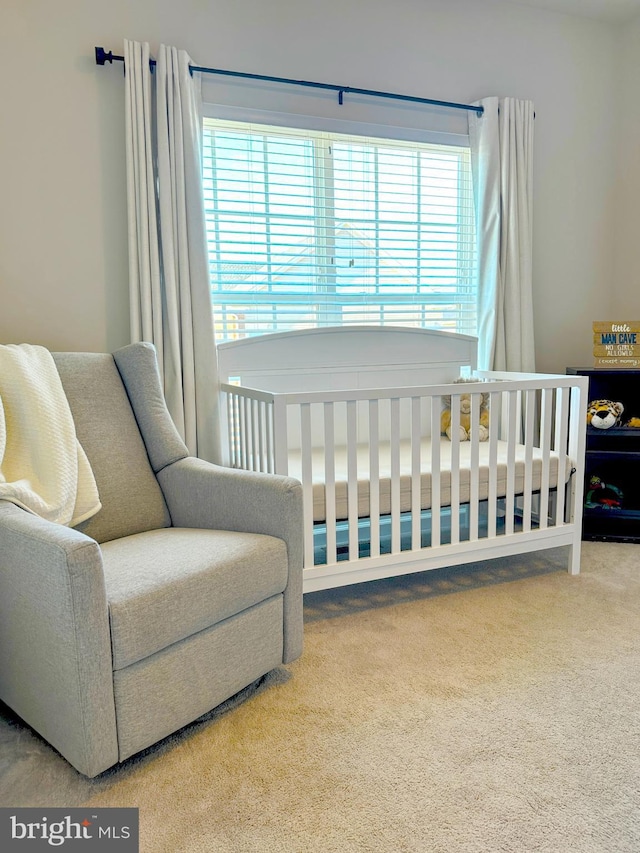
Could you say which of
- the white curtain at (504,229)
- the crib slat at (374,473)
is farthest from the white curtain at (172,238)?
the white curtain at (504,229)

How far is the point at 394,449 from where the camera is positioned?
2.26 m

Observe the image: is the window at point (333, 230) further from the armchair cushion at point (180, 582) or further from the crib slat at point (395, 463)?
the armchair cushion at point (180, 582)

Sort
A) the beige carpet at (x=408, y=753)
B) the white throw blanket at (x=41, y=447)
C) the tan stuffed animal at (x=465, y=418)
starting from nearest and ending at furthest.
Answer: the beige carpet at (x=408, y=753) < the white throw blanket at (x=41, y=447) < the tan stuffed animal at (x=465, y=418)

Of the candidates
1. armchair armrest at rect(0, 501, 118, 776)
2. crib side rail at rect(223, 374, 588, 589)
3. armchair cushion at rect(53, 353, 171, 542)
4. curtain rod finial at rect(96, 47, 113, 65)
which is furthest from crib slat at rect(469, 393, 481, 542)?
curtain rod finial at rect(96, 47, 113, 65)

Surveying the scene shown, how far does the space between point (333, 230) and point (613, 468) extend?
6.00ft

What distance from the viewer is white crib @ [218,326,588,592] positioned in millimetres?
2230

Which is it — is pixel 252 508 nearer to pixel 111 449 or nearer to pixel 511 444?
pixel 111 449

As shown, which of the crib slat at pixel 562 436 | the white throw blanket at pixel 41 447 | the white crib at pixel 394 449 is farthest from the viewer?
the crib slat at pixel 562 436

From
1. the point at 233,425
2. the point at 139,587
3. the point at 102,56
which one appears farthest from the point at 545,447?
the point at 102,56

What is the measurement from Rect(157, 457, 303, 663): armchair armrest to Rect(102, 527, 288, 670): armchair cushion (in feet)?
0.13

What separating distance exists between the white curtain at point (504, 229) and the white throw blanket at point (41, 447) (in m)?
2.05

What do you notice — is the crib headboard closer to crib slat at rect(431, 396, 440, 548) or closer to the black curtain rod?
crib slat at rect(431, 396, 440, 548)

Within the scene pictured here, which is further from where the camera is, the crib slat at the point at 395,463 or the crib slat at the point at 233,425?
the crib slat at the point at 233,425

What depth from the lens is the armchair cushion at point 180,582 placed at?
4.67ft
